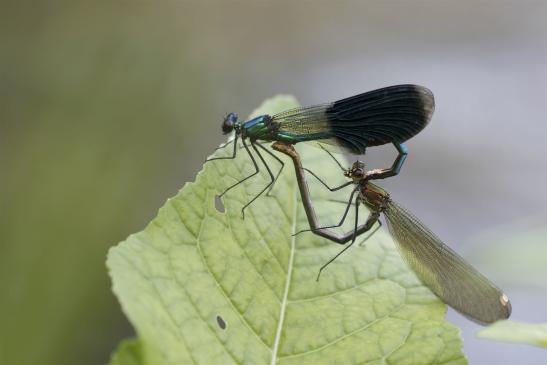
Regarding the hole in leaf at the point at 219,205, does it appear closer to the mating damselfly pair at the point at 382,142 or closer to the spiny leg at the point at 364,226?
the spiny leg at the point at 364,226

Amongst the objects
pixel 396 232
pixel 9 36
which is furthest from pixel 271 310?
pixel 9 36

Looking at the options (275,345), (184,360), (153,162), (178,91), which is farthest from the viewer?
(178,91)

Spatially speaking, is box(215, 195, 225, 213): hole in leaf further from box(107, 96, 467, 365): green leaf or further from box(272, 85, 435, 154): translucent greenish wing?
box(272, 85, 435, 154): translucent greenish wing

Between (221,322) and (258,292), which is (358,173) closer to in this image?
(258,292)

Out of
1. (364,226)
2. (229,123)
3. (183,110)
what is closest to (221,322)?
(364,226)

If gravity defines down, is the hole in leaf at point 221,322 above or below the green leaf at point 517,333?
above

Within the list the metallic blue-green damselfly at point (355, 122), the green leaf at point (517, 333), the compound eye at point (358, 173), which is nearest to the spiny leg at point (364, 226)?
the compound eye at point (358, 173)

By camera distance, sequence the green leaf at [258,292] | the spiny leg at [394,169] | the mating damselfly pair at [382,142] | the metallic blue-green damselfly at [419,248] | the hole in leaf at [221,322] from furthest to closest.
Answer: the spiny leg at [394,169]
the mating damselfly pair at [382,142]
the metallic blue-green damselfly at [419,248]
the hole in leaf at [221,322]
the green leaf at [258,292]

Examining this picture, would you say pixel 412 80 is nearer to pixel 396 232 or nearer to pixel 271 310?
pixel 396 232
